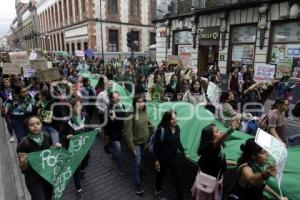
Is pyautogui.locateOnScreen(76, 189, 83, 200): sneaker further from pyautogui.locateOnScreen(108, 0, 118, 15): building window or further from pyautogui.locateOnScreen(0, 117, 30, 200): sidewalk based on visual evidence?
pyautogui.locateOnScreen(108, 0, 118, 15): building window

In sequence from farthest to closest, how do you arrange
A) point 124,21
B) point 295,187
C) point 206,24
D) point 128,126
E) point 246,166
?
point 124,21 → point 206,24 → point 128,126 → point 295,187 → point 246,166

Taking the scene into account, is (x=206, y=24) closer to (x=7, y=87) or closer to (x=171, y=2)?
(x=171, y=2)

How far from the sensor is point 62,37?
39.2m

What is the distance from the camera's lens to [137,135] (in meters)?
5.13

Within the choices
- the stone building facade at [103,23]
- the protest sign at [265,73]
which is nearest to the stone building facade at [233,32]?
the protest sign at [265,73]

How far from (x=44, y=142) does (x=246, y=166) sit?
2644 mm

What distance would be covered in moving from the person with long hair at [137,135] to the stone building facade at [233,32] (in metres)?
6.79

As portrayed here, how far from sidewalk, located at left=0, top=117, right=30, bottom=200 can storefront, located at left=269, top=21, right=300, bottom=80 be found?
37.7 ft

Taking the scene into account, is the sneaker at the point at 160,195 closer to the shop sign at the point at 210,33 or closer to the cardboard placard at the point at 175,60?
the cardboard placard at the point at 175,60

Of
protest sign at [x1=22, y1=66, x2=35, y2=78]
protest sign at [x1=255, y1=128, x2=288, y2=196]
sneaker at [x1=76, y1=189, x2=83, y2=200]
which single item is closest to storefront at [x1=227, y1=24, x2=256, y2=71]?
protest sign at [x1=22, y1=66, x2=35, y2=78]

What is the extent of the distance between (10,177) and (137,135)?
9.80 feet

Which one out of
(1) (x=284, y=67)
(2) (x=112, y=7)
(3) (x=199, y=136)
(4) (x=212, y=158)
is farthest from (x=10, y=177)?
(2) (x=112, y=7)

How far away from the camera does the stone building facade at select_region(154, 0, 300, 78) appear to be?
40.8 feet

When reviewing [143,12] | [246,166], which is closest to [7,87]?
[246,166]
